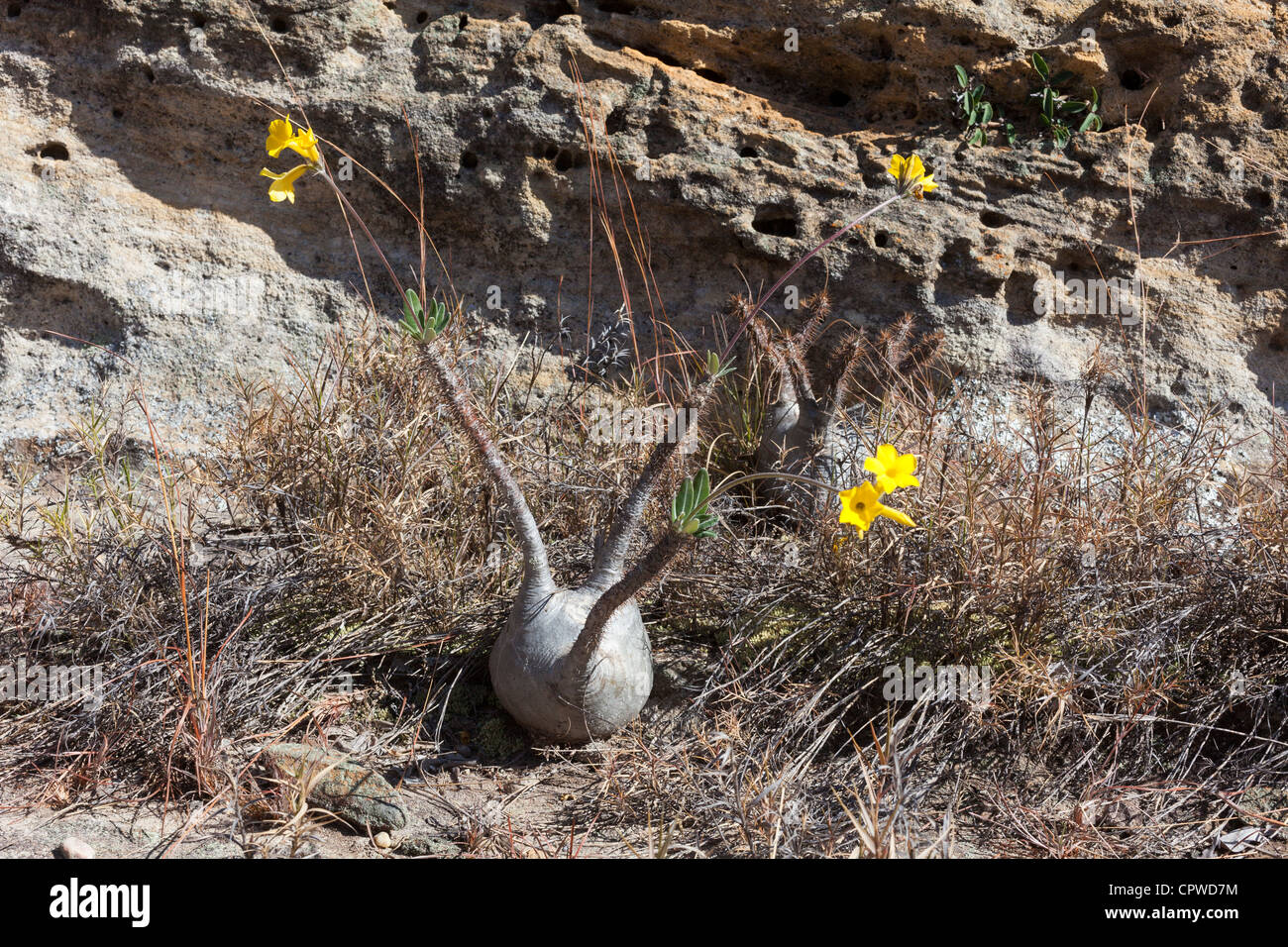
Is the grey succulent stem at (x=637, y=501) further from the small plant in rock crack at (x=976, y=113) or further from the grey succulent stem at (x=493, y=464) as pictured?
the small plant in rock crack at (x=976, y=113)

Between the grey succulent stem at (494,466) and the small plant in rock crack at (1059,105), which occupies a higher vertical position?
the small plant in rock crack at (1059,105)

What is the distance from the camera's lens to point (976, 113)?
3.82 metres

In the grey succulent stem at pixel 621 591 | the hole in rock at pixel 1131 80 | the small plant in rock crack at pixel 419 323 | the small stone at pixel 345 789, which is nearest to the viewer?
the grey succulent stem at pixel 621 591

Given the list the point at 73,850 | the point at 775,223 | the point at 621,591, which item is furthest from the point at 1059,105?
the point at 73,850

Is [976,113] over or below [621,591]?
over

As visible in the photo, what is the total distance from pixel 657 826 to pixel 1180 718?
132cm

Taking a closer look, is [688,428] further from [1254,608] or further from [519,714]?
[1254,608]

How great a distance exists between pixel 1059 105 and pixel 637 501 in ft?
8.89

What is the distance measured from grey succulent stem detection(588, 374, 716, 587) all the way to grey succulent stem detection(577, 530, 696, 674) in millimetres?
117

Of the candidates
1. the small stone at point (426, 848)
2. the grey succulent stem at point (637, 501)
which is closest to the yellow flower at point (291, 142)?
the grey succulent stem at point (637, 501)

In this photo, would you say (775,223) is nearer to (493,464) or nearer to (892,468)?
(493,464)

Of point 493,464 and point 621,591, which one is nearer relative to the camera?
point 621,591

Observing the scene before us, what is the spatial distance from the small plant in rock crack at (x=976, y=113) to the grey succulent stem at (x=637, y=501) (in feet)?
7.10

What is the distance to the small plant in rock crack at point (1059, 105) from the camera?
378 centimetres
